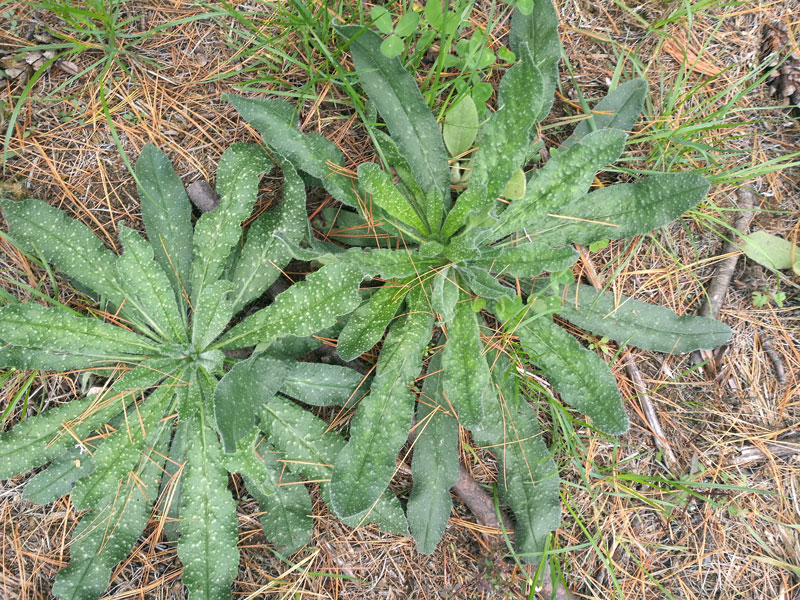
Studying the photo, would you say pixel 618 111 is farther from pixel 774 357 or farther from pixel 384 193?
pixel 774 357

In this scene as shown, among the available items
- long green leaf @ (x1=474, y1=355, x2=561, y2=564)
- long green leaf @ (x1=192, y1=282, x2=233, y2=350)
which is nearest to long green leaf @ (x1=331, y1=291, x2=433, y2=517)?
long green leaf @ (x1=474, y1=355, x2=561, y2=564)

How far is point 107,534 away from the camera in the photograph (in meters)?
2.10

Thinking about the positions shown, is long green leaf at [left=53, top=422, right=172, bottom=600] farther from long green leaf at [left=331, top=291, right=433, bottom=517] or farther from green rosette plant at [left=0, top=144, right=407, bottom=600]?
long green leaf at [left=331, top=291, right=433, bottom=517]

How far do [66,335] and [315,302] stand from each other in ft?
3.10

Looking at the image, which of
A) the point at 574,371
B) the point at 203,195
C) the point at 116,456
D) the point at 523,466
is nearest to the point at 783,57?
the point at 574,371

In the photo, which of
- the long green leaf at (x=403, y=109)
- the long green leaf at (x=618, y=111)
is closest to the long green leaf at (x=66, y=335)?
the long green leaf at (x=403, y=109)

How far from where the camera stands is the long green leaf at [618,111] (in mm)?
2236

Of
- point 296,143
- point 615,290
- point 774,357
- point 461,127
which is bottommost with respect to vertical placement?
point 774,357

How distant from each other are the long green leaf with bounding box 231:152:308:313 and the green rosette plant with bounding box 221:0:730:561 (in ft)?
0.30

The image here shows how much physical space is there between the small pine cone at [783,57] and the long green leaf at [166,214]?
2560mm

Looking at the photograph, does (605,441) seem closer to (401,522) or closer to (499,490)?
(499,490)

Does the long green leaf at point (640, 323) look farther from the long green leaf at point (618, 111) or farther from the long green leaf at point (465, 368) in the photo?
the long green leaf at point (618, 111)

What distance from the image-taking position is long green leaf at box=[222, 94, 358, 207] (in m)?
2.05

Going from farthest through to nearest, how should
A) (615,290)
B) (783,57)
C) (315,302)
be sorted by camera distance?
(783,57) → (615,290) → (315,302)
